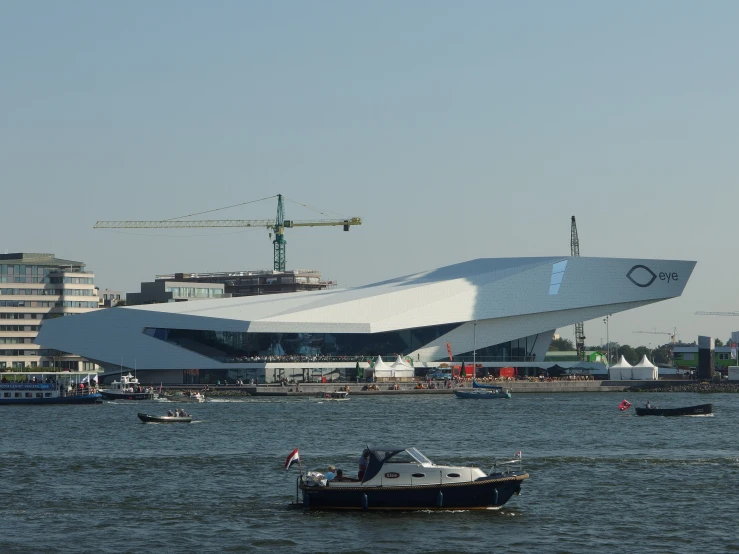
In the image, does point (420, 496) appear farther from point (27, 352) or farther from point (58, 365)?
point (27, 352)

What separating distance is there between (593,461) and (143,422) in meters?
28.8

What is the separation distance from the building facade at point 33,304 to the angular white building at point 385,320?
84.7 feet

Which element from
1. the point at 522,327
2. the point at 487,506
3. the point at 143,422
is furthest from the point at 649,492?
the point at 522,327

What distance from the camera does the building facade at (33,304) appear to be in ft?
465

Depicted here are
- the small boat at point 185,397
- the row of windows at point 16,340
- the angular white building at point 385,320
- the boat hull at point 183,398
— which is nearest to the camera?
the boat hull at point 183,398

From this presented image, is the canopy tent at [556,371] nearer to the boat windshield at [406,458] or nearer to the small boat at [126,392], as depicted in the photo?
the small boat at [126,392]

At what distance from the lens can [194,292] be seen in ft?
550

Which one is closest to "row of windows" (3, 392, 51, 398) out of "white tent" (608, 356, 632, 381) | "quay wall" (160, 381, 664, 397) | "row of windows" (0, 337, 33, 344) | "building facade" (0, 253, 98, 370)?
"quay wall" (160, 381, 664, 397)

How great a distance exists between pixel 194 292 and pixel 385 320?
55.3 meters

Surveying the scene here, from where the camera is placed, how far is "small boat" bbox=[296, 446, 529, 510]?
32344mm

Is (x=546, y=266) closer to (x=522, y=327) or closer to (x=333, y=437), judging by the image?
(x=522, y=327)

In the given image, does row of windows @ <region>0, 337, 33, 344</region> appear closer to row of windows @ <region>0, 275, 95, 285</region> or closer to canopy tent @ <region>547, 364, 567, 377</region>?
row of windows @ <region>0, 275, 95, 285</region>

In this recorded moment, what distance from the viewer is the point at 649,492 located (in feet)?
122

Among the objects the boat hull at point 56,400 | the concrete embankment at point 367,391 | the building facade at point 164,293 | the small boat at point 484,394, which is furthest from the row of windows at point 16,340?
the small boat at point 484,394
